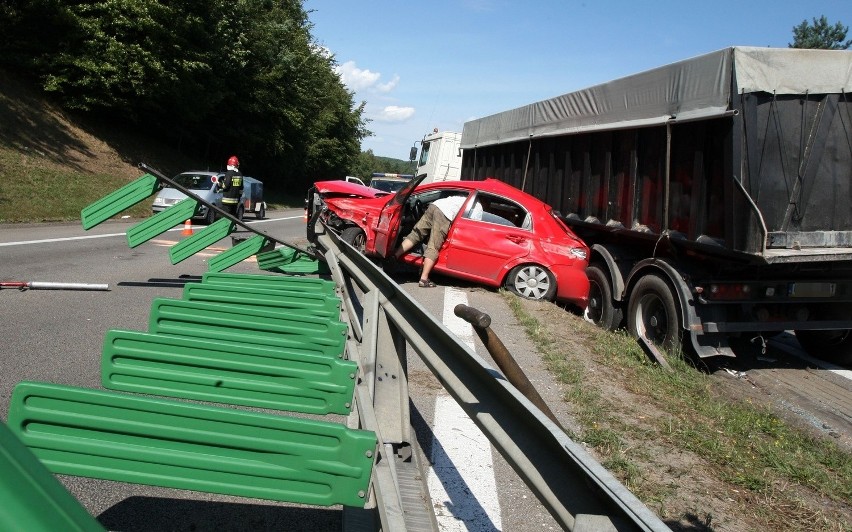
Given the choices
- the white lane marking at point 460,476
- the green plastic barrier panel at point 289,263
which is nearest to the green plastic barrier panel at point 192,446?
the white lane marking at point 460,476

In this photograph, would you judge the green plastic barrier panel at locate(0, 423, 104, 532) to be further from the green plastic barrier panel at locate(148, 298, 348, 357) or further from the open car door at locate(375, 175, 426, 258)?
the open car door at locate(375, 175, 426, 258)

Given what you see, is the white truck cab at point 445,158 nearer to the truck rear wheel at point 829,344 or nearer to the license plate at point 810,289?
the truck rear wheel at point 829,344

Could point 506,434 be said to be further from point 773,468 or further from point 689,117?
point 689,117

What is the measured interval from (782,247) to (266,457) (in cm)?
645

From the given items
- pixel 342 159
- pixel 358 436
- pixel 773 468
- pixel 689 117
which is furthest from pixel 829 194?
pixel 342 159

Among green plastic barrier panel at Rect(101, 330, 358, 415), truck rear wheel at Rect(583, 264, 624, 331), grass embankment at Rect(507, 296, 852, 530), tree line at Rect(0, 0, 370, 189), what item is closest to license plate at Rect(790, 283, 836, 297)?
grass embankment at Rect(507, 296, 852, 530)

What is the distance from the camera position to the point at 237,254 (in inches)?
411

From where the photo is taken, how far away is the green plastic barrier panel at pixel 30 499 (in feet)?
3.56

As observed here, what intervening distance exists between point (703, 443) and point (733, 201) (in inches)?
135

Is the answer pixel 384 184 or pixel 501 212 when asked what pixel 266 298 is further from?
pixel 384 184

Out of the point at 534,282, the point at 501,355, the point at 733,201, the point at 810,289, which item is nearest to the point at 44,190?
the point at 534,282

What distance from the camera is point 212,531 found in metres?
3.57

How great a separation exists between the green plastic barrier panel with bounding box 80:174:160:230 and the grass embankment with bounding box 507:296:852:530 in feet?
17.3

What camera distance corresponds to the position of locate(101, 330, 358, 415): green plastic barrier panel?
3871 mm
